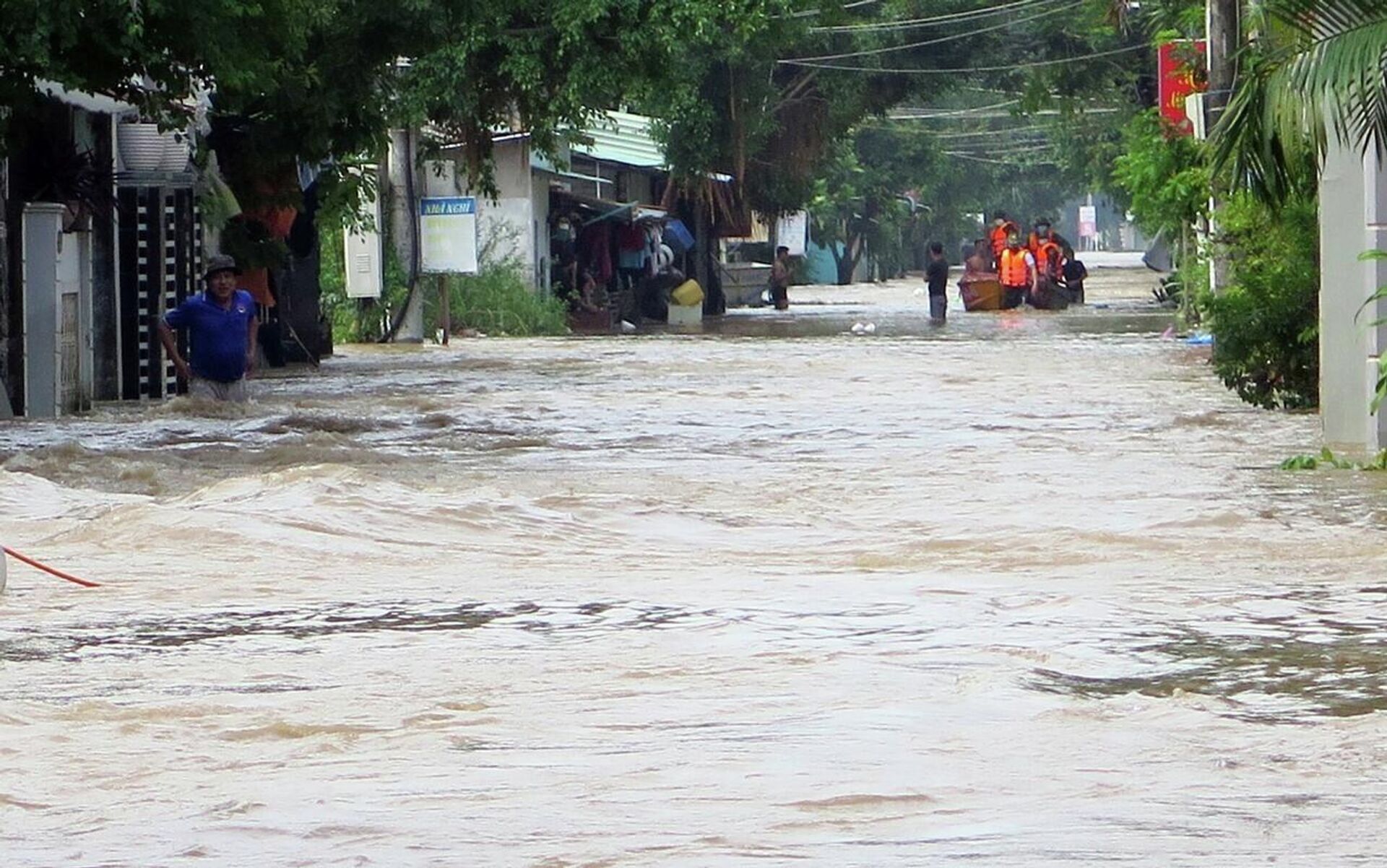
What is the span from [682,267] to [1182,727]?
41.2 metres

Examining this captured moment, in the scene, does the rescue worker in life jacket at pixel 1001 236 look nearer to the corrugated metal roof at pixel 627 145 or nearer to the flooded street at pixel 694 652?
the corrugated metal roof at pixel 627 145

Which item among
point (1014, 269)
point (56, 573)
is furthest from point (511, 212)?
point (56, 573)

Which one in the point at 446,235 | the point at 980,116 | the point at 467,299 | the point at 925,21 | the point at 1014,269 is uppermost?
the point at 980,116

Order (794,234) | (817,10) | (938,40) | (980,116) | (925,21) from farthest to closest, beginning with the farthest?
(980,116) < (794,234) < (938,40) < (925,21) < (817,10)

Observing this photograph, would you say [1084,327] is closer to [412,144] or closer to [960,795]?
[412,144]

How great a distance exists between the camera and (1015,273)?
4562 centimetres

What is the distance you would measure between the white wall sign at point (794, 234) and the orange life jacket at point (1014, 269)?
1579 cm

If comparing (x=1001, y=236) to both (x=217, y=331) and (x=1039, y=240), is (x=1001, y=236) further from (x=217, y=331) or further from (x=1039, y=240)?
(x=217, y=331)

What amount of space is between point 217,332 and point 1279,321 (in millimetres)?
7699

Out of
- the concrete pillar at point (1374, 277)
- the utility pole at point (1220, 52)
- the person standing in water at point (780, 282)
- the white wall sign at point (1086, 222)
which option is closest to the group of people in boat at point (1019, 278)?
the person standing in water at point (780, 282)

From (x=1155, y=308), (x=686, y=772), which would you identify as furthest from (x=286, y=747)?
(x=1155, y=308)

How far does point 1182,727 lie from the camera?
21.2 ft

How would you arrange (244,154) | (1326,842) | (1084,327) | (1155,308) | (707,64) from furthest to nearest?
(1155,308), (707,64), (1084,327), (244,154), (1326,842)

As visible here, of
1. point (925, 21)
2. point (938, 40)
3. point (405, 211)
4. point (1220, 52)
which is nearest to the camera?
point (1220, 52)
